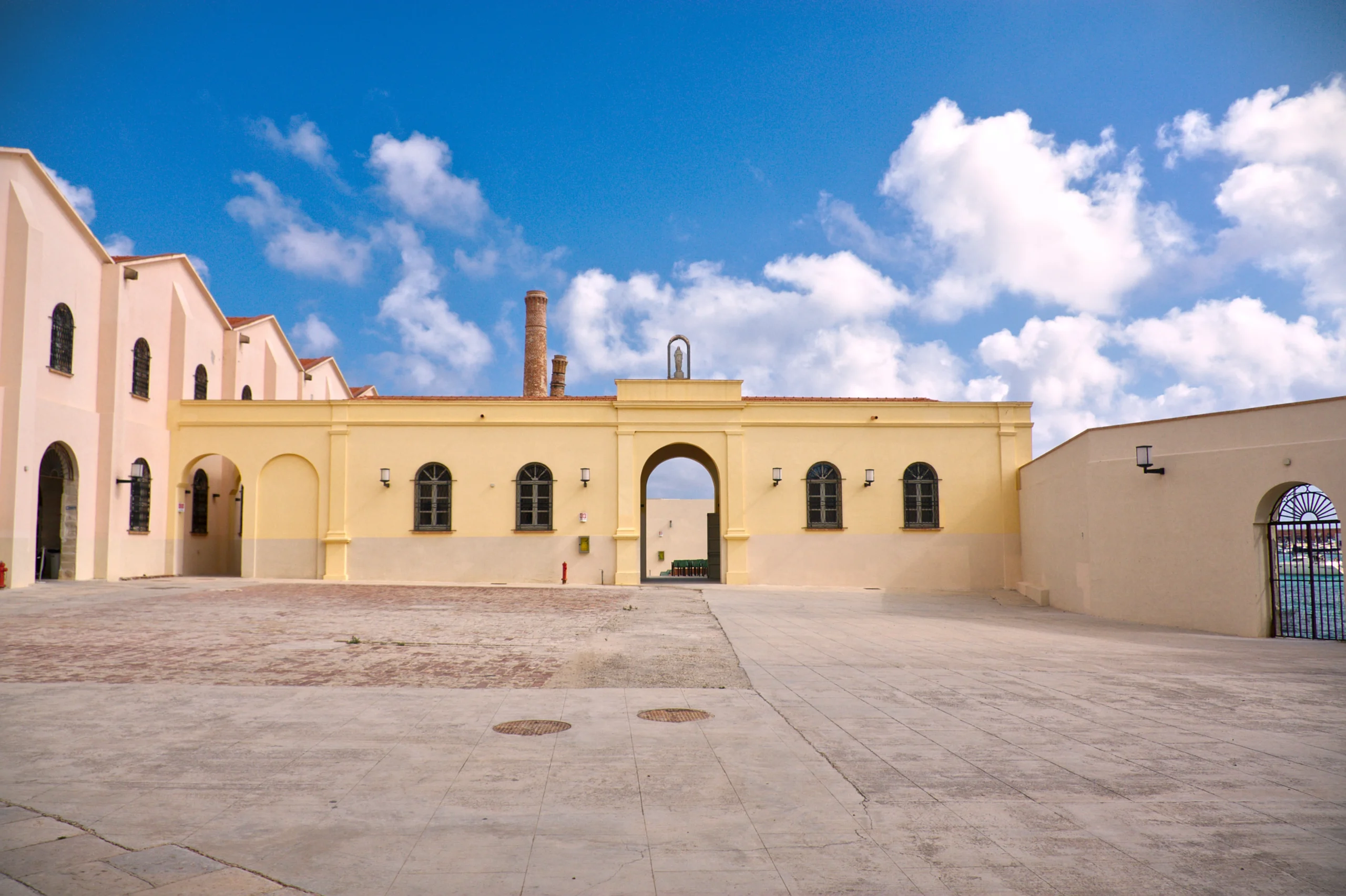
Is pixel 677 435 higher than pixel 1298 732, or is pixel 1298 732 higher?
pixel 677 435

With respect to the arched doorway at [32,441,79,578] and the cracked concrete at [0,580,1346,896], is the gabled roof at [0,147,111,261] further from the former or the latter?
the cracked concrete at [0,580,1346,896]

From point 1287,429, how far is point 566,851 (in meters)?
14.5

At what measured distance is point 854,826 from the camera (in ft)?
15.1

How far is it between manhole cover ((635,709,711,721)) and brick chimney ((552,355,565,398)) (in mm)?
29533

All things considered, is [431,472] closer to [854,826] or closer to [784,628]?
[784,628]

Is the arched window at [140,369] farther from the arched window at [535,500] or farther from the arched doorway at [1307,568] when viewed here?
the arched doorway at [1307,568]

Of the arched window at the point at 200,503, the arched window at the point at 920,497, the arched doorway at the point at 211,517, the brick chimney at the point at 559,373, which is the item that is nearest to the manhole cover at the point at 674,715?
the arched window at the point at 920,497

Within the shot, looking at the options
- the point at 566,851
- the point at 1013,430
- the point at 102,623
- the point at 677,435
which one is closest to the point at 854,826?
the point at 566,851

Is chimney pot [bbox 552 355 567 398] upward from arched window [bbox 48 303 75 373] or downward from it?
upward

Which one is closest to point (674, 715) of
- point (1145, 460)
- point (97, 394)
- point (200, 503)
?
point (1145, 460)

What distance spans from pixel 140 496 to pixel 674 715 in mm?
20665

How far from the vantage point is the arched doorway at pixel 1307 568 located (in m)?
13.9

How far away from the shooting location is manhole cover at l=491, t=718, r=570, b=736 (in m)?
6.64

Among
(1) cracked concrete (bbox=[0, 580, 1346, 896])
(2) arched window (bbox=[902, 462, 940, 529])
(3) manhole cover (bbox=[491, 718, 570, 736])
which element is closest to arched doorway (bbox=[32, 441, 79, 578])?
(1) cracked concrete (bbox=[0, 580, 1346, 896])
